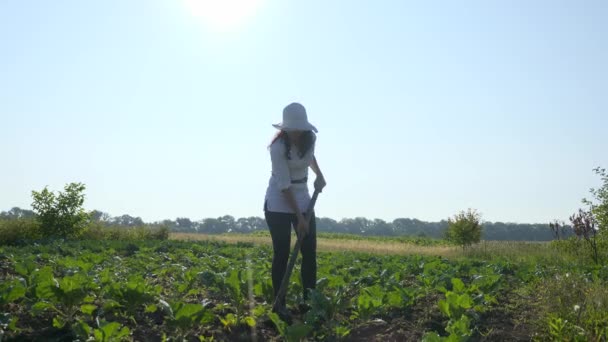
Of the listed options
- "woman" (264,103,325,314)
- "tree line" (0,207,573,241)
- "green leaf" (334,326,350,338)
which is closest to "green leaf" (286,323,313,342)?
"green leaf" (334,326,350,338)

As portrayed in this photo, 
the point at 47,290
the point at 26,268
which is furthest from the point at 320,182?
the point at 26,268

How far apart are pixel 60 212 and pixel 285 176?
22.5 meters

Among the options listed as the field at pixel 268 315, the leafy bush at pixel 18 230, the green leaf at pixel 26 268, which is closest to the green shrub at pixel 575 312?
the field at pixel 268 315

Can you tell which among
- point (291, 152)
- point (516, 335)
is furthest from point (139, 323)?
point (516, 335)

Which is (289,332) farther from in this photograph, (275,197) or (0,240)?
(0,240)

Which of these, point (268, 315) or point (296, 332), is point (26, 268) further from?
point (296, 332)

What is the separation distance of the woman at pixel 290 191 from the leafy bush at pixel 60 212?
70.7 ft

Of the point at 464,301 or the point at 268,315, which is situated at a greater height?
the point at 464,301

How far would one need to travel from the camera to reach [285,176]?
524 cm

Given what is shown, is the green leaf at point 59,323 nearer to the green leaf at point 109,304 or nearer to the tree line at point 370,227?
the green leaf at point 109,304

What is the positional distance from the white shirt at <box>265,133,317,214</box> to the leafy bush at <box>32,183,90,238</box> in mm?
21582

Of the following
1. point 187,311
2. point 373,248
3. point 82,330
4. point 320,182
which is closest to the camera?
point 82,330

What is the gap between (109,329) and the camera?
140 inches

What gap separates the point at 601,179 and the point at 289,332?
17727 mm
